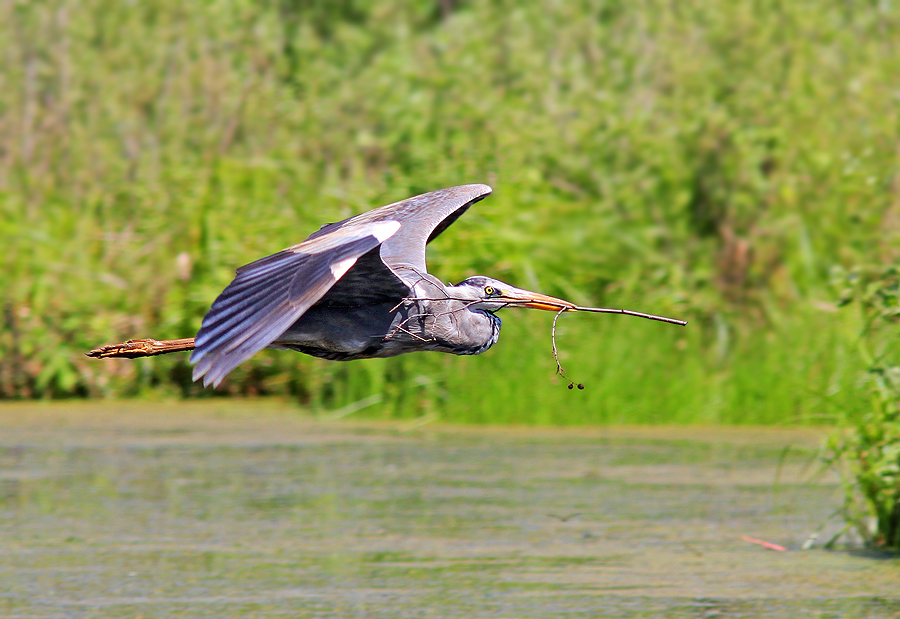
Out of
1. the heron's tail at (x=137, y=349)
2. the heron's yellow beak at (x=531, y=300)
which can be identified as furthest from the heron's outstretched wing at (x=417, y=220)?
the heron's tail at (x=137, y=349)

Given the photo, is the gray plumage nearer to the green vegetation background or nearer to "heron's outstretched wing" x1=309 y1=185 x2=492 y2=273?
"heron's outstretched wing" x1=309 y1=185 x2=492 y2=273

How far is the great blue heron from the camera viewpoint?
121 inches

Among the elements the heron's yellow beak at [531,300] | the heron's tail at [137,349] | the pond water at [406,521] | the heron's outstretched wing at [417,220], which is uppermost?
the heron's outstretched wing at [417,220]

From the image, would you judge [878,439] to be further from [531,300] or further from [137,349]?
[137,349]

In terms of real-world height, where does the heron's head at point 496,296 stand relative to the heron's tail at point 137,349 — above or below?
above

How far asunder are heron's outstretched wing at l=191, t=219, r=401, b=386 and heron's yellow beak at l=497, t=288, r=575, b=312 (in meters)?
0.38

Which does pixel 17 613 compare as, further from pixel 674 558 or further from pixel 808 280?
pixel 808 280

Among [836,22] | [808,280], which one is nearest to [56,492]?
[808,280]

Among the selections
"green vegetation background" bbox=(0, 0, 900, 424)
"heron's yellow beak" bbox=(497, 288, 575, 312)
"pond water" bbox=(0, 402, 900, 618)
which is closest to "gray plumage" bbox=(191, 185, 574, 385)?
"heron's yellow beak" bbox=(497, 288, 575, 312)

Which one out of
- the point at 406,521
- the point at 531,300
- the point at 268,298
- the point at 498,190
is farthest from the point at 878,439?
the point at 498,190

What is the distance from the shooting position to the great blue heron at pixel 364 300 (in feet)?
10.1

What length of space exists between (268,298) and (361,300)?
1.41 ft

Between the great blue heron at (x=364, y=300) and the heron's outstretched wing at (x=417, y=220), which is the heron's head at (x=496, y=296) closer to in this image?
the great blue heron at (x=364, y=300)

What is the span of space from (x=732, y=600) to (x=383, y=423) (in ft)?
10.6
